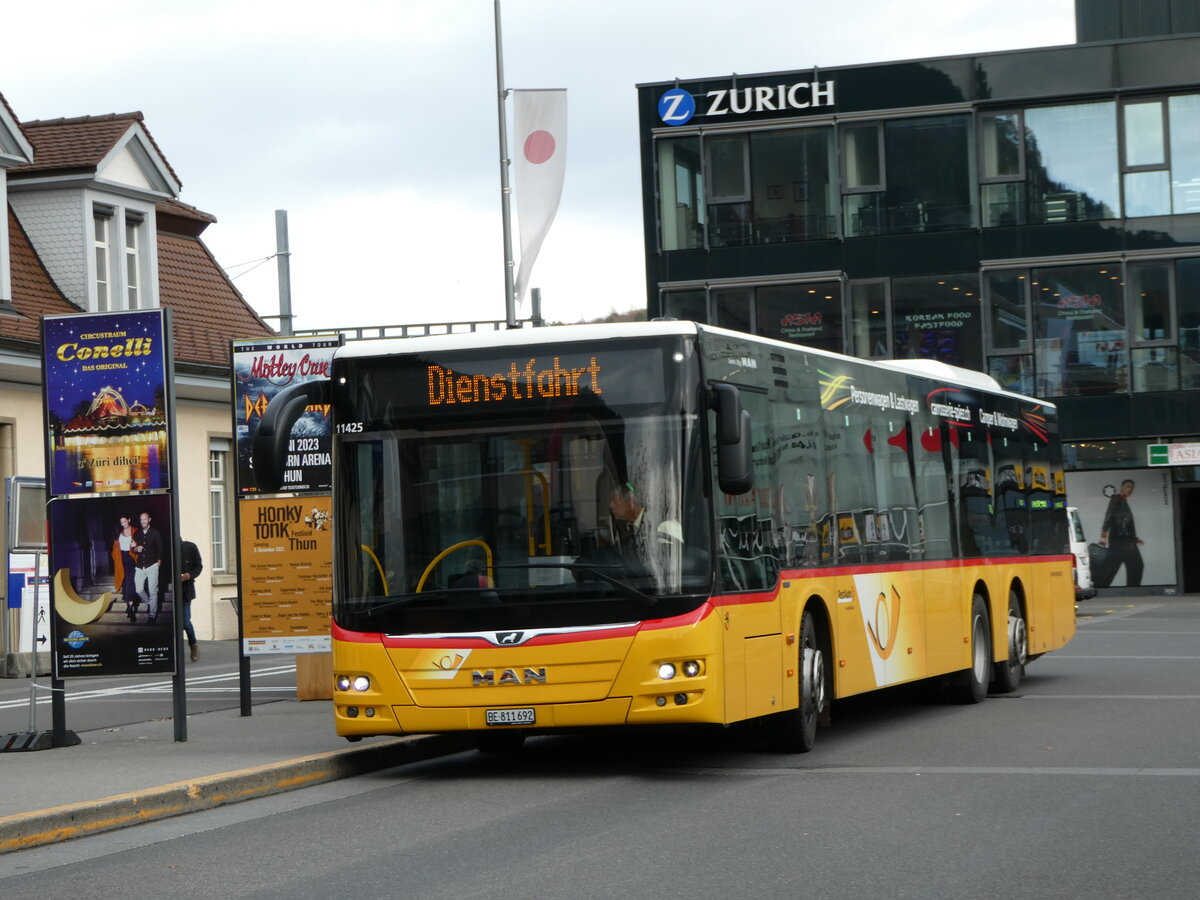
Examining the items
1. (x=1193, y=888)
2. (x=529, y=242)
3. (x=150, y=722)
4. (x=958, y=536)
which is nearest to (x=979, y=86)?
(x=529, y=242)

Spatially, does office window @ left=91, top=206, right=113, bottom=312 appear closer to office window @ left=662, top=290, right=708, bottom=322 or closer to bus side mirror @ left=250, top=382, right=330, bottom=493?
office window @ left=662, top=290, right=708, bottom=322

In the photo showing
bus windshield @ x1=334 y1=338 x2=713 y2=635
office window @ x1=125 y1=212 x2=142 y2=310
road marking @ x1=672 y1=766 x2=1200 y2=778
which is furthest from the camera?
office window @ x1=125 y1=212 x2=142 y2=310

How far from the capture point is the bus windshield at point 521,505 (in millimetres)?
11281

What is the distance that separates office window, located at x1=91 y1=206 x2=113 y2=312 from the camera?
29.2 metres

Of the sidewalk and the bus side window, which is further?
the bus side window

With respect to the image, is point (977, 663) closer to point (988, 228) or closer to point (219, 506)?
point (219, 506)

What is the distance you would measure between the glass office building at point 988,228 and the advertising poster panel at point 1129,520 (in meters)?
0.05

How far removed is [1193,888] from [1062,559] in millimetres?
13680

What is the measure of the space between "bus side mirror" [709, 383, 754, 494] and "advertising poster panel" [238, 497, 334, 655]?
6484 mm

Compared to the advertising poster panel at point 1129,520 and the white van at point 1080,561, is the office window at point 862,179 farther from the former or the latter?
the white van at point 1080,561

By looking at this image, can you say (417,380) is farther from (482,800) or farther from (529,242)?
(529,242)

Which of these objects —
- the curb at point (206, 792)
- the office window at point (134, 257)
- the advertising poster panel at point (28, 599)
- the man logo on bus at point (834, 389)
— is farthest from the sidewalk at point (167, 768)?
the office window at point (134, 257)

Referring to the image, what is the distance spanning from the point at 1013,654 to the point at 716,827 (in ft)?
32.1

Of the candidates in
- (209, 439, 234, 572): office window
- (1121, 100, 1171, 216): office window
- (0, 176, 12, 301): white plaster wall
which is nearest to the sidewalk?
(0, 176, 12, 301): white plaster wall
